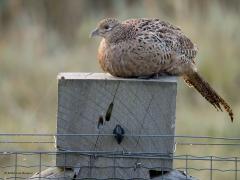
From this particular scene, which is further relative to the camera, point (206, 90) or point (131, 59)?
point (206, 90)

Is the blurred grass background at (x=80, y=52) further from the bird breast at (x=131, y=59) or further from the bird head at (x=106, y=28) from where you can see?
the bird breast at (x=131, y=59)

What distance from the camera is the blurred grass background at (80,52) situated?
8.73 m

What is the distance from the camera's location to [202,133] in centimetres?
846

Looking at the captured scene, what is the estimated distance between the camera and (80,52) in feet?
37.0

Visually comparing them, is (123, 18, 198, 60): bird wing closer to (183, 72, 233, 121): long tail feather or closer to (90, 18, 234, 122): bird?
(90, 18, 234, 122): bird

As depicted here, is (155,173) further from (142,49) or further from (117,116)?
(142,49)

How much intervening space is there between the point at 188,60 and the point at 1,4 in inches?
313

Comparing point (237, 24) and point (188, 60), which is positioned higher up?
point (237, 24)

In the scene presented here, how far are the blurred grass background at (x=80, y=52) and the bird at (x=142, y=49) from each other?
8.78 feet

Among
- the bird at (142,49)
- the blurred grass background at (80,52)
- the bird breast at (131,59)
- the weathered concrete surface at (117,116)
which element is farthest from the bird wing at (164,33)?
the blurred grass background at (80,52)

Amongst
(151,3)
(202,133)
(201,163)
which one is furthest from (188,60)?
(151,3)

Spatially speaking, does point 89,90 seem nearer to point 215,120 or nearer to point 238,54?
point 215,120

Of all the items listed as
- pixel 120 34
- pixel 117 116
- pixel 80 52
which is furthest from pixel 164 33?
pixel 80 52

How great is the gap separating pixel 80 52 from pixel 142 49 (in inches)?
260
